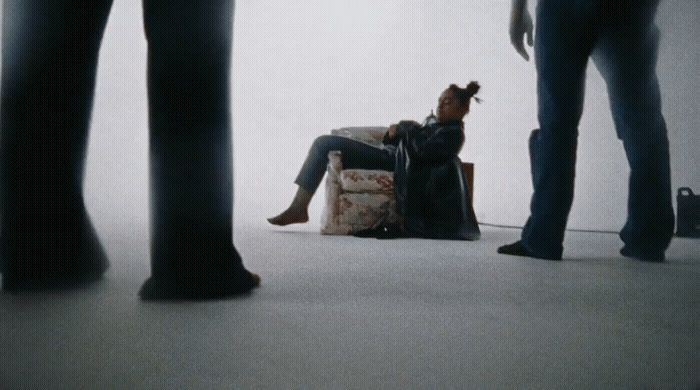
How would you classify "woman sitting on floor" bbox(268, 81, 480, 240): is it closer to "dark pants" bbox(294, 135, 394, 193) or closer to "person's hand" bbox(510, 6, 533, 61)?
"dark pants" bbox(294, 135, 394, 193)

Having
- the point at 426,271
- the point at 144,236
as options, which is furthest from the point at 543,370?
the point at 144,236

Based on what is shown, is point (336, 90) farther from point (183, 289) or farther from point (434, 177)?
point (183, 289)

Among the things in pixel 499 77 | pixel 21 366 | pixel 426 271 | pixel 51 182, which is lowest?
pixel 426 271

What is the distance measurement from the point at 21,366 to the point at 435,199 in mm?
2439

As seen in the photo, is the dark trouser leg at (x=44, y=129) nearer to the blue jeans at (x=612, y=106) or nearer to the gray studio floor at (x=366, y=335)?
the gray studio floor at (x=366, y=335)

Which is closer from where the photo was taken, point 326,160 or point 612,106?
point 612,106

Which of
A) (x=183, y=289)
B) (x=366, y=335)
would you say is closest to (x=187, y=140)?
(x=183, y=289)

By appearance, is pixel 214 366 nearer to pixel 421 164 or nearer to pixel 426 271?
pixel 426 271

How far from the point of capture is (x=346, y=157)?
3094 millimetres

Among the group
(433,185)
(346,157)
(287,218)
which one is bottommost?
(287,218)

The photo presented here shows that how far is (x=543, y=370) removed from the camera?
552 mm

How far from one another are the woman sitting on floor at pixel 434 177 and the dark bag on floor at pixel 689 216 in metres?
1.35

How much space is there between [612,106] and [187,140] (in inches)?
57.4

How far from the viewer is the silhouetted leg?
2.67ft
